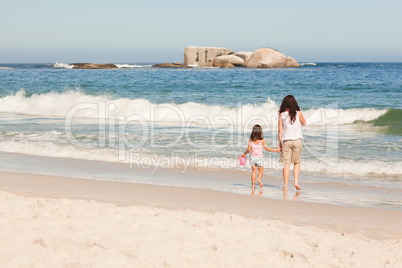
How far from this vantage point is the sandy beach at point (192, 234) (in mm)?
3889

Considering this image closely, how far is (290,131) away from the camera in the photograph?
25.7 feet

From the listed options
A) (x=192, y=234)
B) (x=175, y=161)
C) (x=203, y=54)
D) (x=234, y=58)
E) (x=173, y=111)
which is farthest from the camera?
(x=203, y=54)

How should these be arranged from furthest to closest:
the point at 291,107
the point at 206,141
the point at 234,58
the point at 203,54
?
the point at 203,54
the point at 234,58
the point at 206,141
the point at 291,107

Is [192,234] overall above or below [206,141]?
below

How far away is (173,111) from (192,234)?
1713cm

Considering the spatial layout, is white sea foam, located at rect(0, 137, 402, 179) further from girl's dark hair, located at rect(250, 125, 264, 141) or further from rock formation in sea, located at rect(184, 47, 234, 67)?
rock formation in sea, located at rect(184, 47, 234, 67)

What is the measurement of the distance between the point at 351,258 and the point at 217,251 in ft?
3.99

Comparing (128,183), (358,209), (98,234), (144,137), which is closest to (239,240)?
(98,234)

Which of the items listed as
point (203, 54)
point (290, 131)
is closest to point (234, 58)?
point (203, 54)

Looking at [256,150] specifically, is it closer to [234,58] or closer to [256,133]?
[256,133]

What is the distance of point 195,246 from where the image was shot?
4.16m

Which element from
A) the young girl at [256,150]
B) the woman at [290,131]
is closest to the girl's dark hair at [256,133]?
the young girl at [256,150]

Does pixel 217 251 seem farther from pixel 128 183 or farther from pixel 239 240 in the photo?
pixel 128 183

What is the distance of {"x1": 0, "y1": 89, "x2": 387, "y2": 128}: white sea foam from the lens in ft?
63.3
